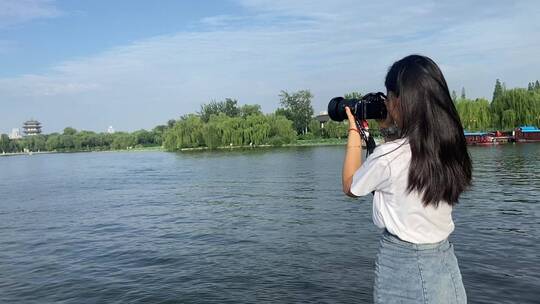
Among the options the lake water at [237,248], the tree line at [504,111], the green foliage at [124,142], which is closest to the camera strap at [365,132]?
the lake water at [237,248]

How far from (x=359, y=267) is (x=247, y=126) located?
85.3 metres

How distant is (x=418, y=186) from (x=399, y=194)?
10 centimetres

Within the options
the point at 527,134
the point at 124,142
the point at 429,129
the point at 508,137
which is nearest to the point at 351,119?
the point at 429,129

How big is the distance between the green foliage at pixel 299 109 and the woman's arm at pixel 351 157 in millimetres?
121952

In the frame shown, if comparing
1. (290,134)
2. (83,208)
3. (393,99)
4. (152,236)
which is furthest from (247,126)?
(393,99)

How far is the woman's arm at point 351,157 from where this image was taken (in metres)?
2.62

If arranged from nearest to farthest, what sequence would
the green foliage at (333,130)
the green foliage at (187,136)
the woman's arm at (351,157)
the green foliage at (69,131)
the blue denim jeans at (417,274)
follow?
the blue denim jeans at (417,274) < the woman's arm at (351,157) < the green foliage at (187,136) < the green foliage at (333,130) < the green foliage at (69,131)

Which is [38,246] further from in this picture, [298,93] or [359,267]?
[298,93]

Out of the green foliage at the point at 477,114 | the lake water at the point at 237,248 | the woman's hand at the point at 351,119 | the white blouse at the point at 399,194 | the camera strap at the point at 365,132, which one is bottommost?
the lake water at the point at 237,248

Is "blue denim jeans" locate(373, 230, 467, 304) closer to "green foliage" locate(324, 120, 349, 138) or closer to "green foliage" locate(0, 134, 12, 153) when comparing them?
"green foliage" locate(324, 120, 349, 138)

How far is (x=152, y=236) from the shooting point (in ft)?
47.7

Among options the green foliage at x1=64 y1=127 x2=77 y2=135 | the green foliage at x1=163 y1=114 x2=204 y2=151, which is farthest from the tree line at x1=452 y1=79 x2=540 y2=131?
the green foliage at x1=64 y1=127 x2=77 y2=135

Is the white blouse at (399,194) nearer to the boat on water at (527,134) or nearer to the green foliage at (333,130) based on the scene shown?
the boat on water at (527,134)

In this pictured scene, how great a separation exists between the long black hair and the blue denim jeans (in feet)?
0.82
